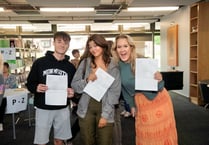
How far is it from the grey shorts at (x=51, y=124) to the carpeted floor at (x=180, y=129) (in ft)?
5.63

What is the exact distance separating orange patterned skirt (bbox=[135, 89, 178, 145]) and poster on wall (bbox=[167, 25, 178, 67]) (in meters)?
7.32

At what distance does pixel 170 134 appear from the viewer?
2.39 m

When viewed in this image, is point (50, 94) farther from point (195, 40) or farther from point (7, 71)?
point (195, 40)

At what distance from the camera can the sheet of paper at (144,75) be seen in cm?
233

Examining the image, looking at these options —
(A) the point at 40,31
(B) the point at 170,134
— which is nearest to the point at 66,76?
(B) the point at 170,134

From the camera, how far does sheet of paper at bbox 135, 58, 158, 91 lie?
7.63 ft

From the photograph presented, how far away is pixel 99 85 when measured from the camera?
237cm

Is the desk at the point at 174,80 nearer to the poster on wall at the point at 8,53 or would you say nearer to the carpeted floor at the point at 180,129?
the carpeted floor at the point at 180,129

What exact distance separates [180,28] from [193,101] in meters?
2.69

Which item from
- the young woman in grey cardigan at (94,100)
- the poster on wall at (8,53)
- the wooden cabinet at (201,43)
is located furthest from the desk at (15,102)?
the wooden cabinet at (201,43)

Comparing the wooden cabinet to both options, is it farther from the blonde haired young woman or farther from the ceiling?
the blonde haired young woman

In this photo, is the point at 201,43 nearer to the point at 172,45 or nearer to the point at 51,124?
the point at 172,45

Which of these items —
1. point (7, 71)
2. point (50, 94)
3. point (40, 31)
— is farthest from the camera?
point (40, 31)

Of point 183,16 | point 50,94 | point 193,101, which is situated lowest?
point 193,101
